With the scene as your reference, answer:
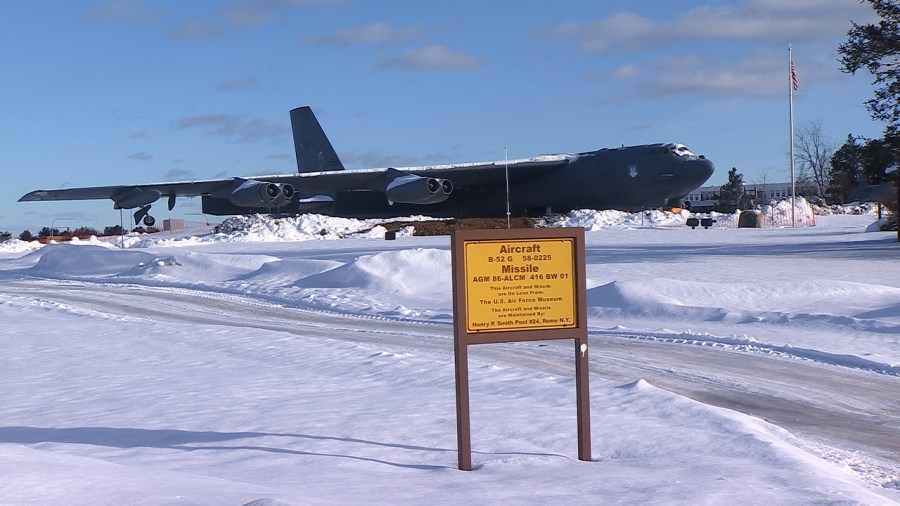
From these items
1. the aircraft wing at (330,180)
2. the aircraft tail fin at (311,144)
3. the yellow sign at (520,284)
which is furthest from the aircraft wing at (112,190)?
the yellow sign at (520,284)

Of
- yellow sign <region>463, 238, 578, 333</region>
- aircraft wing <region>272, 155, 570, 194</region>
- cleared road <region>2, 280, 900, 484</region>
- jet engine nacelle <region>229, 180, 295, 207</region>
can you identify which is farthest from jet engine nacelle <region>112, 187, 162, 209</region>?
yellow sign <region>463, 238, 578, 333</region>

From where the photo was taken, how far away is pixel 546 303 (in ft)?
19.2

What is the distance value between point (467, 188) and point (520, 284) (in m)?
34.9

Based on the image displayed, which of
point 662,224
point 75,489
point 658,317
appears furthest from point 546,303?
point 662,224

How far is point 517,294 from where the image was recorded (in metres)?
5.81

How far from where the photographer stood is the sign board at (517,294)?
18.4 feet

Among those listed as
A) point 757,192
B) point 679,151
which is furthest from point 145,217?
point 757,192

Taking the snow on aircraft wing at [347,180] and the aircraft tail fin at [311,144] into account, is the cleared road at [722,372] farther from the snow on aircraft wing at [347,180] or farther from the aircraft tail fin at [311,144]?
the aircraft tail fin at [311,144]

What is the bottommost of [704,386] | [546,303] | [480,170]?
[704,386]

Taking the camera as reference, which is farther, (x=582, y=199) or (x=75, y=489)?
(x=582, y=199)

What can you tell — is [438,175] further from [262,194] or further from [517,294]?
[517,294]

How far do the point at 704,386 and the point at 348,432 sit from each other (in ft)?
12.9

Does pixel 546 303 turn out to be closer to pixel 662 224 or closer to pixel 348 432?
pixel 348 432

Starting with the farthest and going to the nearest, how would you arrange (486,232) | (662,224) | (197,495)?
(662,224) < (486,232) < (197,495)
